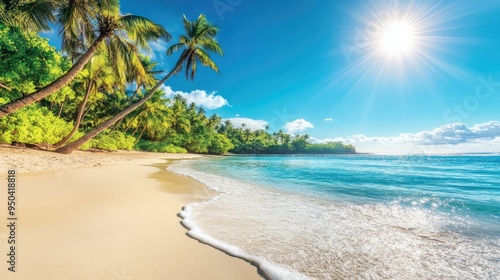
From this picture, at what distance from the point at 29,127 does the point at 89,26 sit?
7240 millimetres

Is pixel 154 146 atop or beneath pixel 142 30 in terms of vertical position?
beneath

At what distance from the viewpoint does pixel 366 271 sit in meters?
2.39

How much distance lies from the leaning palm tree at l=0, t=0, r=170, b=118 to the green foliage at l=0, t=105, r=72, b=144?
463 cm

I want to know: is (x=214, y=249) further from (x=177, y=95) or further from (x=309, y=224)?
(x=177, y=95)

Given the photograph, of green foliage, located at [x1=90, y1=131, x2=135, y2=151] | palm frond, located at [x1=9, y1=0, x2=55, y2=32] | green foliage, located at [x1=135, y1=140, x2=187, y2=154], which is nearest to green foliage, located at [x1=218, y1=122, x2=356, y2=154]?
green foliage, located at [x1=135, y1=140, x2=187, y2=154]

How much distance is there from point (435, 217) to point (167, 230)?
17.9 ft

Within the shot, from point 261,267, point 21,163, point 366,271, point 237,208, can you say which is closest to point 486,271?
point 366,271

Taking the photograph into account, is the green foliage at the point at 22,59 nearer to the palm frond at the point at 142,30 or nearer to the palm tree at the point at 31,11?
the palm tree at the point at 31,11

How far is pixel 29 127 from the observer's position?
12.9m

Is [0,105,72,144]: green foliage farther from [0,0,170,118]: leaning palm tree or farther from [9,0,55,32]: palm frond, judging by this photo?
[9,0,55,32]: palm frond

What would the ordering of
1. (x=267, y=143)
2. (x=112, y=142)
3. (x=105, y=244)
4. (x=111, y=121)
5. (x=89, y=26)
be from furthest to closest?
(x=267, y=143), (x=112, y=142), (x=111, y=121), (x=89, y=26), (x=105, y=244)

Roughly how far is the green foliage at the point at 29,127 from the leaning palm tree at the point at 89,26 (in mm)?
4627

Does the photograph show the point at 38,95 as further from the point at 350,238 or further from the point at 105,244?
the point at 350,238

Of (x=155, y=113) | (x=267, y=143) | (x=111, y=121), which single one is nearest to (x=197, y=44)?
(x=111, y=121)
